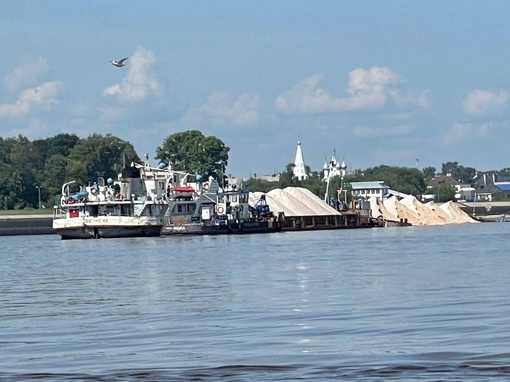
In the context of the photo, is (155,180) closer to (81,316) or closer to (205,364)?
(81,316)

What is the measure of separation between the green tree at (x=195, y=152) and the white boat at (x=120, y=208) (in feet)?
249

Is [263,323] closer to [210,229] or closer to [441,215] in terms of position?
[210,229]

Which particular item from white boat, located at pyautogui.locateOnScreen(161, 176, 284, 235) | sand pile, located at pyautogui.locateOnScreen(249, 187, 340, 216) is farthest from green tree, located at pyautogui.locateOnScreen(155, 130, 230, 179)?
white boat, located at pyautogui.locateOnScreen(161, 176, 284, 235)

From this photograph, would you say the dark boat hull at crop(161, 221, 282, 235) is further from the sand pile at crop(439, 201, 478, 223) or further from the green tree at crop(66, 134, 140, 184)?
the green tree at crop(66, 134, 140, 184)

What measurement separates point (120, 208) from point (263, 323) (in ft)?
252

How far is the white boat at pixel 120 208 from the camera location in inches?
3920

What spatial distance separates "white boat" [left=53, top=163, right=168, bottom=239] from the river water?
166ft

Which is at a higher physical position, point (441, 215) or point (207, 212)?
point (441, 215)

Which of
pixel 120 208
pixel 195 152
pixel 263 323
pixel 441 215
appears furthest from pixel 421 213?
pixel 263 323

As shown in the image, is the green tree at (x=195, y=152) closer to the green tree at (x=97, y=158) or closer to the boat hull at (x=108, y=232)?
the green tree at (x=97, y=158)

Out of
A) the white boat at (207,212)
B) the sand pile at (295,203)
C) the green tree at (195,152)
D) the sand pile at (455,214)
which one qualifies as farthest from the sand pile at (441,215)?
the white boat at (207,212)

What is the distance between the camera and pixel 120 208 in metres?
102

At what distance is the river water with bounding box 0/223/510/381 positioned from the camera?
19.7m

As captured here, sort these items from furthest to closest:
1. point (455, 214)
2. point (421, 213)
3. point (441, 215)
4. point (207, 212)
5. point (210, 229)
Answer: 1. point (455, 214)
2. point (441, 215)
3. point (421, 213)
4. point (207, 212)
5. point (210, 229)
